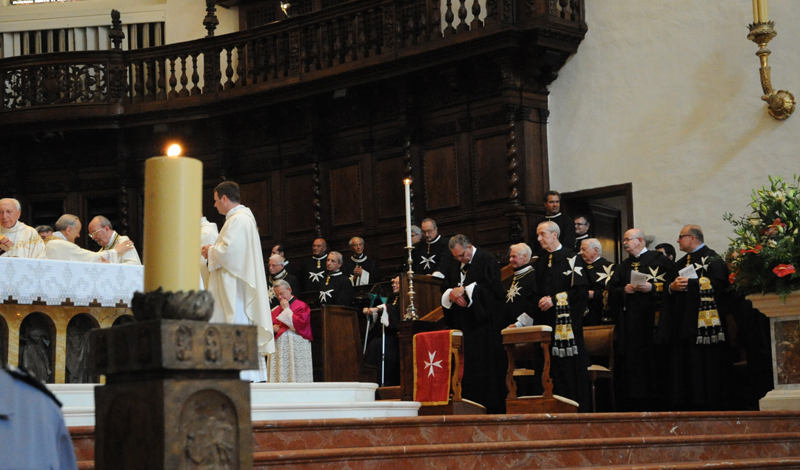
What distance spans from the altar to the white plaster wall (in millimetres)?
6251

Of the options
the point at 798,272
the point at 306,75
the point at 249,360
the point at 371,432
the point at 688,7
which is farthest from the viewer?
the point at 306,75

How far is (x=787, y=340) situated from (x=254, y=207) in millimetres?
8964

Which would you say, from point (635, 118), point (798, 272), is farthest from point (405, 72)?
point (798, 272)

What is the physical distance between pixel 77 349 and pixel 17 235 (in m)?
1.42

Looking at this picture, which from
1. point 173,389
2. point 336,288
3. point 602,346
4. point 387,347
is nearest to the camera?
point 173,389

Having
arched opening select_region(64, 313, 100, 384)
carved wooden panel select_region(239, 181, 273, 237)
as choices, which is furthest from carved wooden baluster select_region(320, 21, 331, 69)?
arched opening select_region(64, 313, 100, 384)

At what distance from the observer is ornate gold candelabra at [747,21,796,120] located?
10531 mm

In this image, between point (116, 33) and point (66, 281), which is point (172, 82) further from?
point (66, 281)

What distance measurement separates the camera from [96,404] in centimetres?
211

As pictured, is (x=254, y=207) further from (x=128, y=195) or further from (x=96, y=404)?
(x=96, y=404)

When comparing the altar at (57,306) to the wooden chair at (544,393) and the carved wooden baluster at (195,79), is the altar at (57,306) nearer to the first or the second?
the wooden chair at (544,393)

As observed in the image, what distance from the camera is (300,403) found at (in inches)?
247

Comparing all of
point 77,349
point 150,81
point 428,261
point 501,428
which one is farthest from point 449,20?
point 501,428

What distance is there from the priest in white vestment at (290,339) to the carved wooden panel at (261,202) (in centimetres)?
351
